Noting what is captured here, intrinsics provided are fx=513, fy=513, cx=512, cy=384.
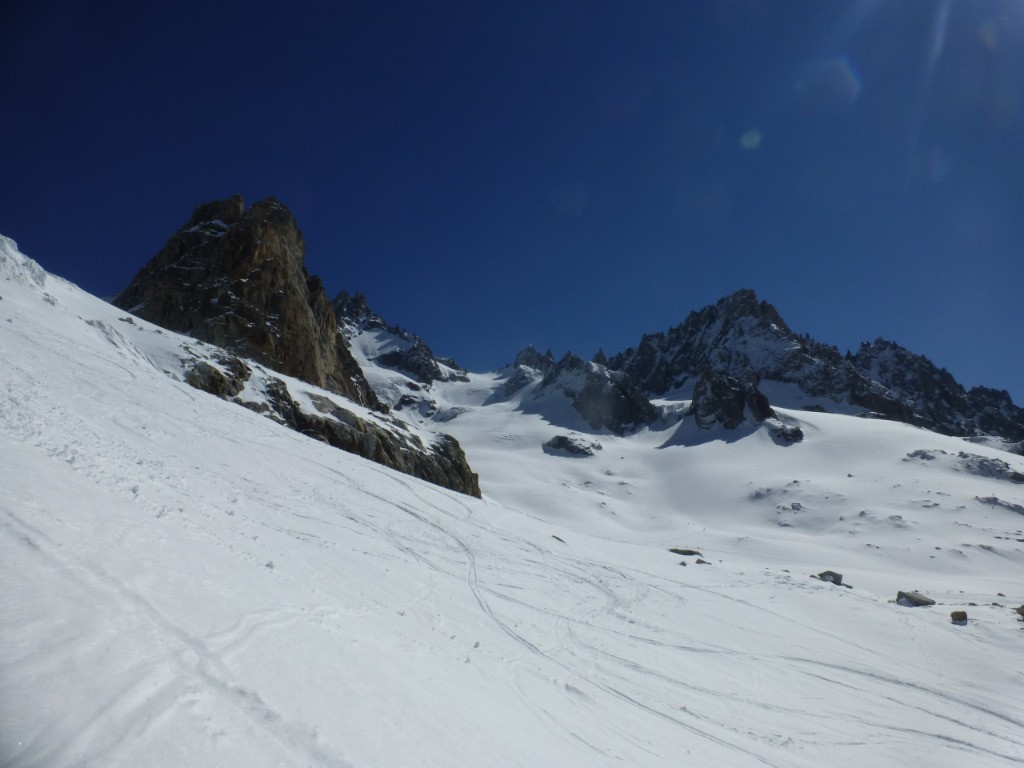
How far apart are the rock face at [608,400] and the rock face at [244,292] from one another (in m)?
90.2

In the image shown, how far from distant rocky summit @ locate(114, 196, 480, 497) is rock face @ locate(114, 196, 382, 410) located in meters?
0.12

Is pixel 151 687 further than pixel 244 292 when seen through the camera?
No

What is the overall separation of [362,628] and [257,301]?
65.0 meters

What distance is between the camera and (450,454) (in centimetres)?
5112

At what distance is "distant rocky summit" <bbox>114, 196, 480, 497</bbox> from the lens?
52.7 m

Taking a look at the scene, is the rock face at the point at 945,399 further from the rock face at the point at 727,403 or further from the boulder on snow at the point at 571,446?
the boulder on snow at the point at 571,446

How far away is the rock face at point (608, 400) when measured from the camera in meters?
149

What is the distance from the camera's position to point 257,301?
209 ft

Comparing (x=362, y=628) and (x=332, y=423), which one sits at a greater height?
(x=332, y=423)

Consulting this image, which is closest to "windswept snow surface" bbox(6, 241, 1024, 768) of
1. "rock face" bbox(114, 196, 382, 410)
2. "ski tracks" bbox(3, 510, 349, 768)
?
"ski tracks" bbox(3, 510, 349, 768)

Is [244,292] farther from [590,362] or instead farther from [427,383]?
[427,383]

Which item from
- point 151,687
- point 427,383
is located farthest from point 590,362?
point 151,687

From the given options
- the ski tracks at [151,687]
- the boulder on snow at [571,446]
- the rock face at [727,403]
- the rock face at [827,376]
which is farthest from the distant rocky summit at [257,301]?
the rock face at [827,376]

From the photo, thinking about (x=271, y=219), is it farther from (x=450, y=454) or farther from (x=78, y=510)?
(x=78, y=510)
